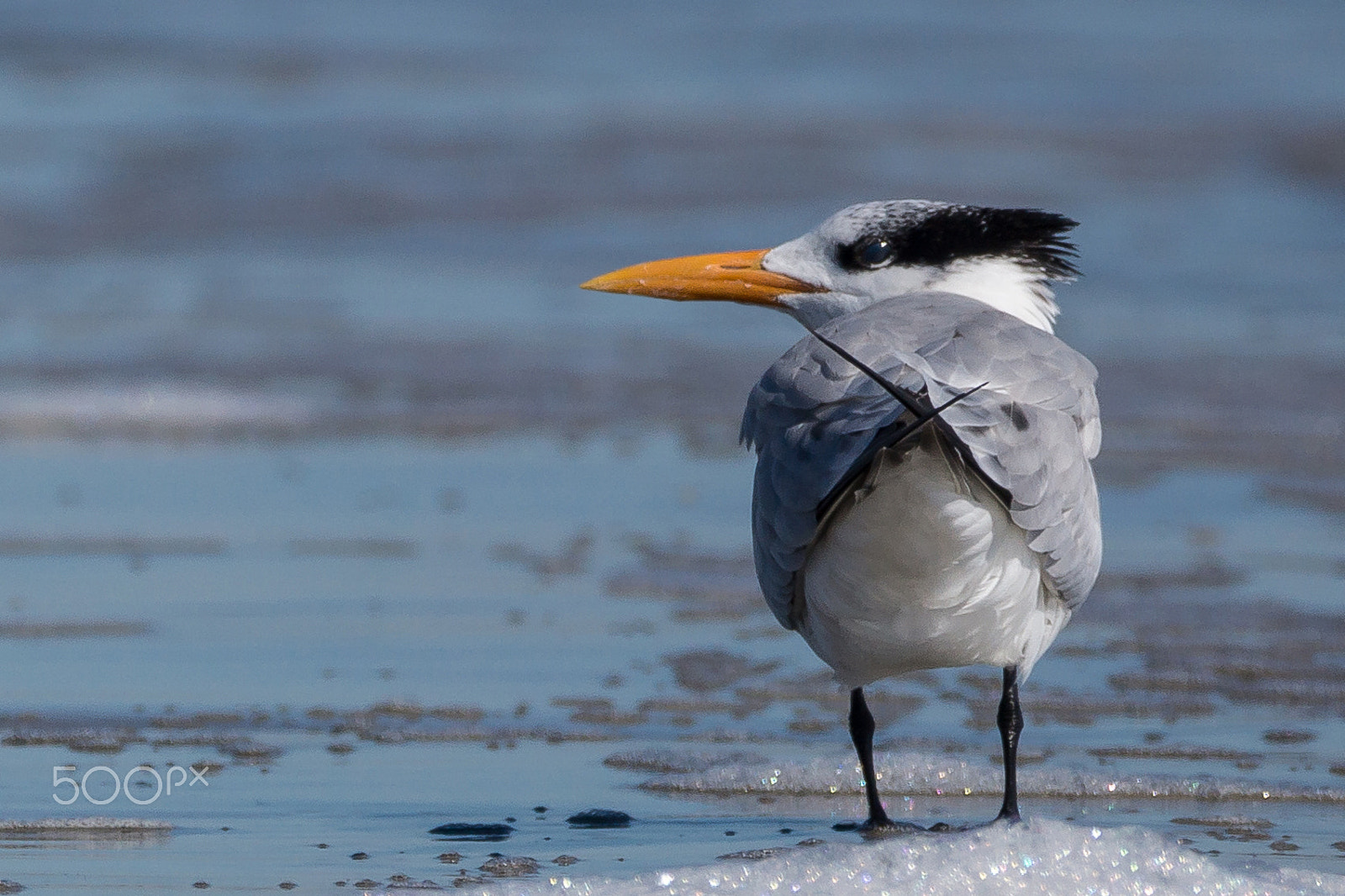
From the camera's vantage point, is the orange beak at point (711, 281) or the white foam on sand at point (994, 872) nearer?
the white foam on sand at point (994, 872)

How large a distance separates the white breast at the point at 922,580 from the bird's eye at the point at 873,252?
1.16 m

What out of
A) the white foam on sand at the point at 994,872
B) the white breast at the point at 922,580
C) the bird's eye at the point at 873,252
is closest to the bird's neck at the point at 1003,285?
the bird's eye at the point at 873,252

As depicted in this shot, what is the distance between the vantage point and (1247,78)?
2167 cm

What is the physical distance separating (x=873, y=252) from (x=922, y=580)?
1.49 metres

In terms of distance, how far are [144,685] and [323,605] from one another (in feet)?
2.82

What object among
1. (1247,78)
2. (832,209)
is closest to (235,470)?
(832,209)

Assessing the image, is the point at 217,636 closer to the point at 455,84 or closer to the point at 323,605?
the point at 323,605

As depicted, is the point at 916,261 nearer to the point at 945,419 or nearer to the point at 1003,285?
the point at 1003,285

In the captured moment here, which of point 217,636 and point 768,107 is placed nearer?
point 217,636

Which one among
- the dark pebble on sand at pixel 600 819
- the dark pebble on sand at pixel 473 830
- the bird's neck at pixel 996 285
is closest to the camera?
the dark pebble on sand at pixel 473 830

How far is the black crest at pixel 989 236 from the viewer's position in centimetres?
506

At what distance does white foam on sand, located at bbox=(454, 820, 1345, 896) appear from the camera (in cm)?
388

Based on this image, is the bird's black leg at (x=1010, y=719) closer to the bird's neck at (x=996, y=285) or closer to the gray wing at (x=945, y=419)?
the gray wing at (x=945, y=419)

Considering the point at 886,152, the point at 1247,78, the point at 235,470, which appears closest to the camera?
the point at 235,470
